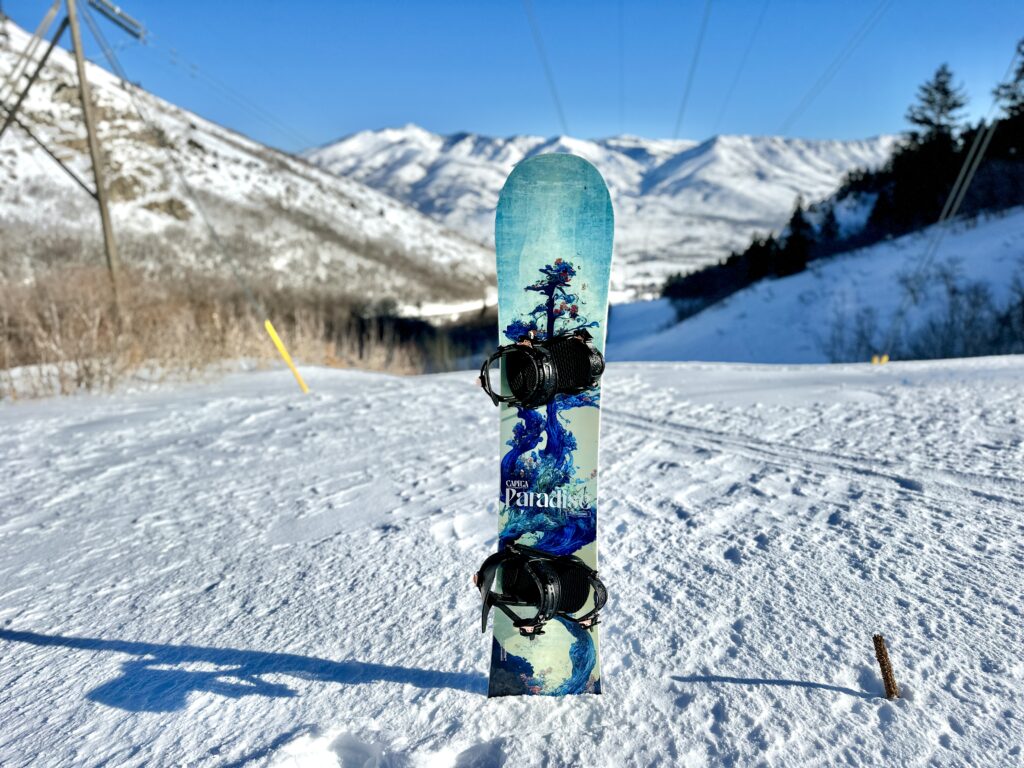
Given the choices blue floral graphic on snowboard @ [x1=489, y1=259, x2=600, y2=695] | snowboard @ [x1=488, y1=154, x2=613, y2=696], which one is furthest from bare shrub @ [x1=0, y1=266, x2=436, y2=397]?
blue floral graphic on snowboard @ [x1=489, y1=259, x2=600, y2=695]

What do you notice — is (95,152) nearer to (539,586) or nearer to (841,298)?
(539,586)

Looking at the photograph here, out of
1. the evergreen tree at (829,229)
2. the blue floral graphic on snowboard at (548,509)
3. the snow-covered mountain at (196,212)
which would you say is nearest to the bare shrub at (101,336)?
the blue floral graphic on snowboard at (548,509)

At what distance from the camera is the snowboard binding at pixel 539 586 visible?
181 centimetres

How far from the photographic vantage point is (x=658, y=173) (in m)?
196

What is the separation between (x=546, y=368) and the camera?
184cm

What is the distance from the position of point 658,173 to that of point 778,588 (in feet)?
689

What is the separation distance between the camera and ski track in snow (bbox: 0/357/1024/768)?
1749mm

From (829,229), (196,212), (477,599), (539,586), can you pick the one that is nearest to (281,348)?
(477,599)

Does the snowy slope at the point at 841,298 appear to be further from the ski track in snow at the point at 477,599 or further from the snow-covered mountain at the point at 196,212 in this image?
the snow-covered mountain at the point at 196,212

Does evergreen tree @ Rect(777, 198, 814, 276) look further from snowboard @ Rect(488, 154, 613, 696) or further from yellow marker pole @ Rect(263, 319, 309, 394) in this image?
snowboard @ Rect(488, 154, 613, 696)

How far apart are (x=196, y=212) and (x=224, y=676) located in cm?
4475

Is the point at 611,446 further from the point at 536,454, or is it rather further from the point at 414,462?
the point at 536,454

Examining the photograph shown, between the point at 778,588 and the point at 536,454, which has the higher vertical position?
the point at 536,454

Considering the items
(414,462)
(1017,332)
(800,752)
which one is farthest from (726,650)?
(1017,332)
